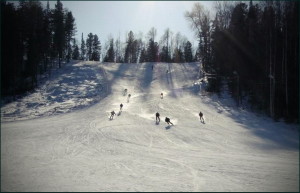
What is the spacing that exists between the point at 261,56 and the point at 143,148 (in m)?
21.3

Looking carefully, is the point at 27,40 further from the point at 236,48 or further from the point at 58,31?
the point at 236,48

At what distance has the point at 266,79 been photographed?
28.6 m

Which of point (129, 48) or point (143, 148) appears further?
point (129, 48)

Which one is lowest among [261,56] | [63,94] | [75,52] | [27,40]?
[63,94]

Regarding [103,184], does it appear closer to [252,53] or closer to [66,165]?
[66,165]

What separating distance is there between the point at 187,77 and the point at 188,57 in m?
29.6

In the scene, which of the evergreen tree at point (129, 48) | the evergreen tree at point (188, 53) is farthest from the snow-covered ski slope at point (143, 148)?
the evergreen tree at point (188, 53)

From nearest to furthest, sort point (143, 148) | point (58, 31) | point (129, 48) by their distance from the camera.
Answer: point (143, 148)
point (58, 31)
point (129, 48)

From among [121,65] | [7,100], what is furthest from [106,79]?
[7,100]

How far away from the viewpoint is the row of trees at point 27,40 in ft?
63.5

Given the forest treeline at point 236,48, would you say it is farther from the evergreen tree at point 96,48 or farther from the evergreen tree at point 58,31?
the evergreen tree at point 96,48

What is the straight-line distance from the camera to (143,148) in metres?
17.5

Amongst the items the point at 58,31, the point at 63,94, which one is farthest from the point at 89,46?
the point at 63,94

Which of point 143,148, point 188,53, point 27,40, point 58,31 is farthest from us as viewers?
point 188,53
